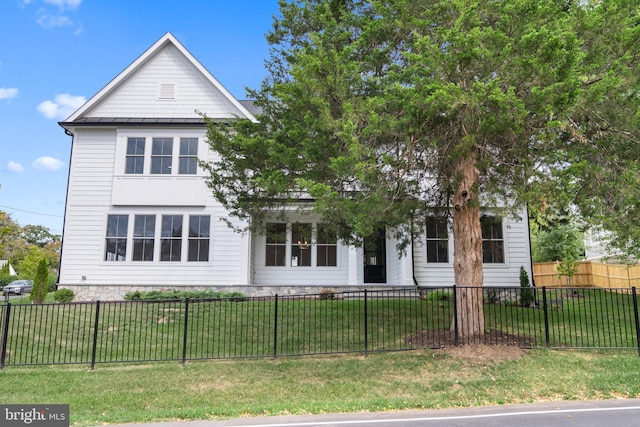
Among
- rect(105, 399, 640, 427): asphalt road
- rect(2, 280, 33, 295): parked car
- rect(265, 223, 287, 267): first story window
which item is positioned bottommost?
rect(105, 399, 640, 427): asphalt road

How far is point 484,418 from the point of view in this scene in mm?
5531

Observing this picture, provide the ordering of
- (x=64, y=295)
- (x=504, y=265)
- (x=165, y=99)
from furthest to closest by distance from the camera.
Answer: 1. (x=165, y=99)
2. (x=504, y=265)
3. (x=64, y=295)

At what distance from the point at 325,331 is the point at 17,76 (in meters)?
28.5

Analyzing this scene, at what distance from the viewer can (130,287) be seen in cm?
1537

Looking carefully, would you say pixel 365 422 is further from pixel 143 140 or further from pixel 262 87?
pixel 143 140

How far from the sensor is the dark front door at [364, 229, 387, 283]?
17.1 m

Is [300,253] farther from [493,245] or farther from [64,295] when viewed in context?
[64,295]

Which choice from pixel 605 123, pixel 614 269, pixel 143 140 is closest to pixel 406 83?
pixel 605 123

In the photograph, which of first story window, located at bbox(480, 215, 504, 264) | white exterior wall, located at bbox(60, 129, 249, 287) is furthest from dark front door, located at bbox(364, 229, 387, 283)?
white exterior wall, located at bbox(60, 129, 249, 287)

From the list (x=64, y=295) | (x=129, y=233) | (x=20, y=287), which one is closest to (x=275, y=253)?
(x=129, y=233)

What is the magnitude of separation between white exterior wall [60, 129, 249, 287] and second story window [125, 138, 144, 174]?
0.32 metres

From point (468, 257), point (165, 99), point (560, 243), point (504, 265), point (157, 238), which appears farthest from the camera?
point (560, 243)

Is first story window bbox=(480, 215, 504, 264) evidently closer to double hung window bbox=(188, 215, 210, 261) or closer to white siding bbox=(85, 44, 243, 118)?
double hung window bbox=(188, 215, 210, 261)

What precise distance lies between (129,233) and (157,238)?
1.11 meters
